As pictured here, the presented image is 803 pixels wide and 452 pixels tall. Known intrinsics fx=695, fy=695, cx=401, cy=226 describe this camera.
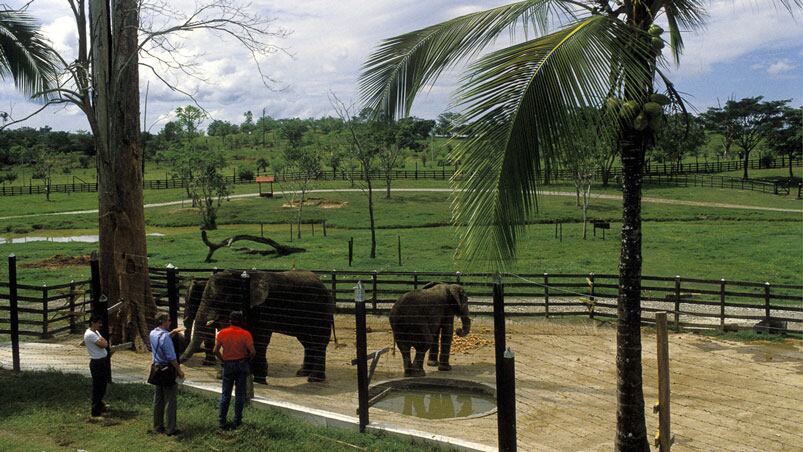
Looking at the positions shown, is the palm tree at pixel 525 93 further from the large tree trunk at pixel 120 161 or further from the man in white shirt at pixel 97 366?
the large tree trunk at pixel 120 161

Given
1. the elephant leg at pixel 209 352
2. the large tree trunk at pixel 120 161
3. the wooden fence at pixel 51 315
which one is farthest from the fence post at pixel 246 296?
the wooden fence at pixel 51 315

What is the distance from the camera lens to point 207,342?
12.5 meters

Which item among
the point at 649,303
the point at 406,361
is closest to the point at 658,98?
the point at 406,361

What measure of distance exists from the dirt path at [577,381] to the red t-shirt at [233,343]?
2018 millimetres

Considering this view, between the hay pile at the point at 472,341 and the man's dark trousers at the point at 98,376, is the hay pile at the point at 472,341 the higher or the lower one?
the lower one

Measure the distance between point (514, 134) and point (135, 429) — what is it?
6.16 metres

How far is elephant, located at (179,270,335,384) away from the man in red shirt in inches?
117

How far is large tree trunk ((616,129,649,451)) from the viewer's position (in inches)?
230

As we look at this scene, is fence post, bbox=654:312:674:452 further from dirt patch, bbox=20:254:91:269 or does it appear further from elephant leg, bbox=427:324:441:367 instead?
dirt patch, bbox=20:254:91:269

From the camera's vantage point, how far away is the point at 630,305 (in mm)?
5957

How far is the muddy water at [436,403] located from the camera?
10539mm

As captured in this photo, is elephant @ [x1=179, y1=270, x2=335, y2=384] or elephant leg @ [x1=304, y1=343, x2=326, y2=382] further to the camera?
elephant leg @ [x1=304, y1=343, x2=326, y2=382]

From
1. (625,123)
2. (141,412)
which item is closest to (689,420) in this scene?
(625,123)

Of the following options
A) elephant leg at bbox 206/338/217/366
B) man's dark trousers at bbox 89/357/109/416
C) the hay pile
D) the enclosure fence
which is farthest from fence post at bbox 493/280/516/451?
the hay pile
